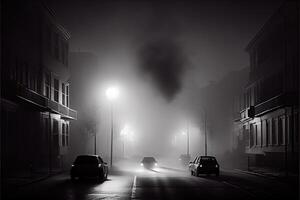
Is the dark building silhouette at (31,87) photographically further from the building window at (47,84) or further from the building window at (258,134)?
the building window at (258,134)

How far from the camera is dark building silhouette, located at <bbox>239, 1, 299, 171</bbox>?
4569 cm

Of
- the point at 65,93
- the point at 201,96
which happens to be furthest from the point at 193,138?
the point at 65,93

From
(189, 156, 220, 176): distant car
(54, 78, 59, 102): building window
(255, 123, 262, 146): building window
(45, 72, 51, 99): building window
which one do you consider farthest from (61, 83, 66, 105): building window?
(189, 156, 220, 176): distant car

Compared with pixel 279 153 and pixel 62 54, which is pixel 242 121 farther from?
pixel 62 54

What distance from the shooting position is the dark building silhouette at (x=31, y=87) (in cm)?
3978

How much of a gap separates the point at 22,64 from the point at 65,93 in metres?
15.6

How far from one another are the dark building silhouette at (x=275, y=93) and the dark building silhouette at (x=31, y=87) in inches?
752

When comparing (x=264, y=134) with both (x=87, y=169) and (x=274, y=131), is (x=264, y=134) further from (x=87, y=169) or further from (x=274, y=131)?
(x=87, y=169)

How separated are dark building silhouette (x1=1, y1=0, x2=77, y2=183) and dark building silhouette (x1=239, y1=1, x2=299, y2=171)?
19.1 m

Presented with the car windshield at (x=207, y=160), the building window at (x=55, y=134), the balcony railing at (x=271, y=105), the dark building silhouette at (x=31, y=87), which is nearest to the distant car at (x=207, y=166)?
the car windshield at (x=207, y=160)

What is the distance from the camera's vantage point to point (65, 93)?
5962 cm

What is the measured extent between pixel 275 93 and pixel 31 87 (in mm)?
23362

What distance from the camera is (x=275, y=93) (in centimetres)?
5344

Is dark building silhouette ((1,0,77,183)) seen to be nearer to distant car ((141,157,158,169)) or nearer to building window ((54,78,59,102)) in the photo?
building window ((54,78,59,102))
